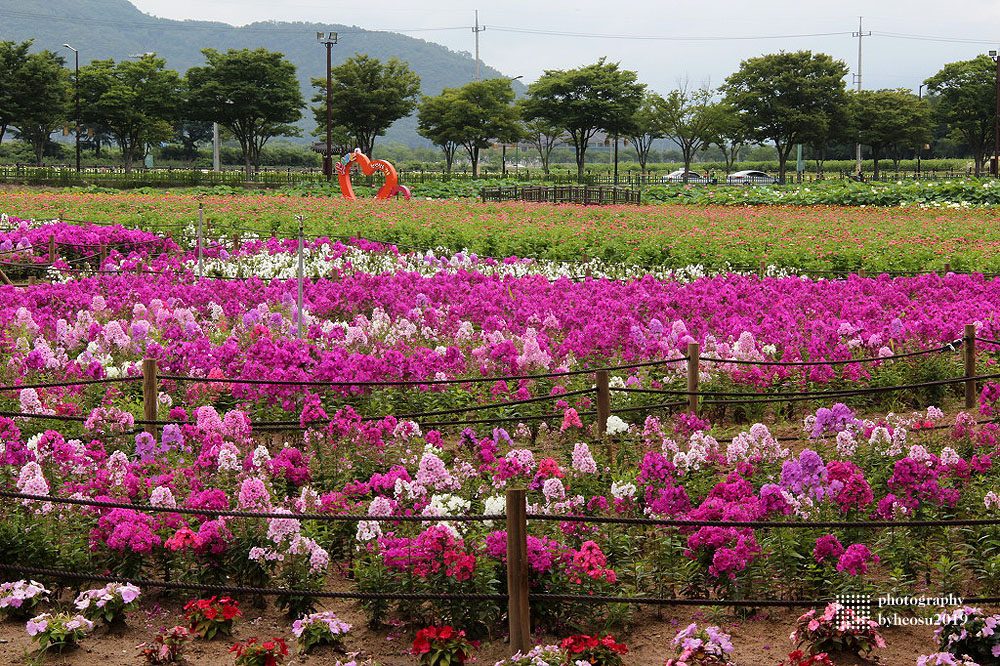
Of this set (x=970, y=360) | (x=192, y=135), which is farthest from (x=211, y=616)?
(x=192, y=135)

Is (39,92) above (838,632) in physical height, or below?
above

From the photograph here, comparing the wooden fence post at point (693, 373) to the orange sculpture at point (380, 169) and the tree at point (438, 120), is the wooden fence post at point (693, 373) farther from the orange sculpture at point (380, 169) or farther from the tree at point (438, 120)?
the tree at point (438, 120)

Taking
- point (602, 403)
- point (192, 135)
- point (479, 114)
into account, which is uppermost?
point (192, 135)

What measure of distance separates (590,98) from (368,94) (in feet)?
45.6

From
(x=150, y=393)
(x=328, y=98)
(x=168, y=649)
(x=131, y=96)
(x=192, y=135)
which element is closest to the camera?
(x=168, y=649)

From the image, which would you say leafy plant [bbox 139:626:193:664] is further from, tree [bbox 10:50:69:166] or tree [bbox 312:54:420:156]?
tree [bbox 10:50:69:166]

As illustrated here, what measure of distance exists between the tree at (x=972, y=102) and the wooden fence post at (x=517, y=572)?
7031 cm

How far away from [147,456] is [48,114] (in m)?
67.3

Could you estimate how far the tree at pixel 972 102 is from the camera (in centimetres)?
7050

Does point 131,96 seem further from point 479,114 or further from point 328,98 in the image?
point 479,114

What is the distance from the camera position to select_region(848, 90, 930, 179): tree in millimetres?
71312

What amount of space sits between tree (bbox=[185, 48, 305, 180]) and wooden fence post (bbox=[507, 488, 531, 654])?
61.8 metres

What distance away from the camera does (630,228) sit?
23406 mm

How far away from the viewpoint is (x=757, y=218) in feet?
87.9
